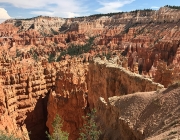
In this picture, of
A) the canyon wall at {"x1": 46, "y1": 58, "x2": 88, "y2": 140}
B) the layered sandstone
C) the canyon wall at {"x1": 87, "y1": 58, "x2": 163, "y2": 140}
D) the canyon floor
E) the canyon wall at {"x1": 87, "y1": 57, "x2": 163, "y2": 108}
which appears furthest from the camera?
the canyon wall at {"x1": 46, "y1": 58, "x2": 88, "y2": 140}

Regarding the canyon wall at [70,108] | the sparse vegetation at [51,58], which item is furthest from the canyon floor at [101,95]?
the sparse vegetation at [51,58]

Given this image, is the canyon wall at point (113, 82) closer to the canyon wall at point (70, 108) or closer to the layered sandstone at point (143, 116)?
the canyon wall at point (70, 108)

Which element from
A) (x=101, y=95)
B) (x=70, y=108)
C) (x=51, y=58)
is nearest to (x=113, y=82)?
(x=101, y=95)

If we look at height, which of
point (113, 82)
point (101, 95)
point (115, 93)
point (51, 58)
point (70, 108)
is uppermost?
point (113, 82)

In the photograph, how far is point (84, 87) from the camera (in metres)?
26.8

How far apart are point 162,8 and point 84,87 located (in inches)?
3308

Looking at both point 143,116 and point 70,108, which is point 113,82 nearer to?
point 70,108

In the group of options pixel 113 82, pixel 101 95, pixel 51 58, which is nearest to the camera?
pixel 113 82

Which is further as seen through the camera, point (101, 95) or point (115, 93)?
point (101, 95)

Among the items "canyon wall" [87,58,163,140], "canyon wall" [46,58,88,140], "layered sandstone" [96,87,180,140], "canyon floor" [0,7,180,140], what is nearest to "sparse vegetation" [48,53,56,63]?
"canyon floor" [0,7,180,140]

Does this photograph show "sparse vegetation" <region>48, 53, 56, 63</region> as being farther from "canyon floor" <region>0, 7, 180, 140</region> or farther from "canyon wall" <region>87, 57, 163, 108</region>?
"canyon wall" <region>87, 57, 163, 108</region>

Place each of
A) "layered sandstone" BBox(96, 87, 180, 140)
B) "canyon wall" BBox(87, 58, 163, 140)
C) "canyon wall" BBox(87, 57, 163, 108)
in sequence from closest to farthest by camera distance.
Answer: "layered sandstone" BBox(96, 87, 180, 140), "canyon wall" BBox(87, 58, 163, 140), "canyon wall" BBox(87, 57, 163, 108)

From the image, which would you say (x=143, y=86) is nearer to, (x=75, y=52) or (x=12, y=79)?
(x=12, y=79)

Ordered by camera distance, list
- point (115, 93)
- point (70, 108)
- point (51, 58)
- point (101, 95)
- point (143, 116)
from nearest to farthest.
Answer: point (143, 116), point (115, 93), point (101, 95), point (70, 108), point (51, 58)
